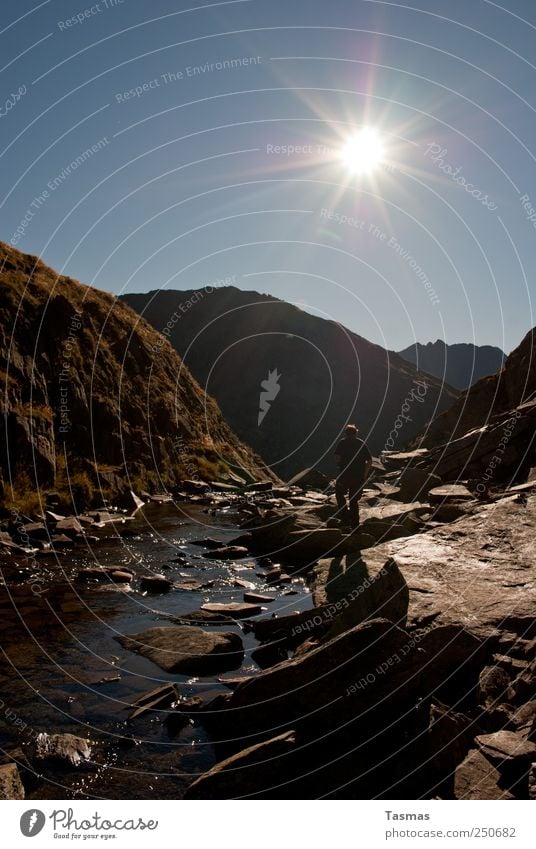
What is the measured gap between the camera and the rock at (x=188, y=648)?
1016 centimetres

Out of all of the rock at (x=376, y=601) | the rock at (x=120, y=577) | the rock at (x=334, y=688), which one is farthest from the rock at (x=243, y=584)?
the rock at (x=334, y=688)

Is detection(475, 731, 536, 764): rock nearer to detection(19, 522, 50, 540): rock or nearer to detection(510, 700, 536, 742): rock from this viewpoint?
detection(510, 700, 536, 742): rock

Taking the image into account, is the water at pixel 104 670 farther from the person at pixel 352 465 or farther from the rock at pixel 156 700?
the person at pixel 352 465

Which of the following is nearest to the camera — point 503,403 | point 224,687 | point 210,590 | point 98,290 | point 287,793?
point 287,793

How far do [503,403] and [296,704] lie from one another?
29.8 m

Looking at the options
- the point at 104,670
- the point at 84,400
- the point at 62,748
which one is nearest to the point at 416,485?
the point at 84,400

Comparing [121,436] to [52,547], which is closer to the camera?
[52,547]

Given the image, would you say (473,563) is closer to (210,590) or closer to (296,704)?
(296,704)

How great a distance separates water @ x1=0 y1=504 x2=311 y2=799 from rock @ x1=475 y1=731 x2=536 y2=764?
3468mm

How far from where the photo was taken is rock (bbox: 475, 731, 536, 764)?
220 inches

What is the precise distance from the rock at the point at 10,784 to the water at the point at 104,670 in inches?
15.7

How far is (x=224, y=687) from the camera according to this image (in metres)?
9.41
